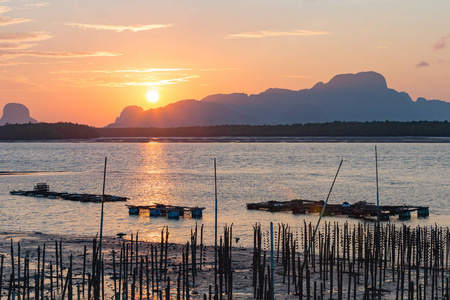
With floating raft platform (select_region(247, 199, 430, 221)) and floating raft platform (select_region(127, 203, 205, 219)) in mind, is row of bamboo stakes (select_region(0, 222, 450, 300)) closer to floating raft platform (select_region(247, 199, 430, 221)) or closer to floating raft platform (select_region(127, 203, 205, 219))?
floating raft platform (select_region(247, 199, 430, 221))

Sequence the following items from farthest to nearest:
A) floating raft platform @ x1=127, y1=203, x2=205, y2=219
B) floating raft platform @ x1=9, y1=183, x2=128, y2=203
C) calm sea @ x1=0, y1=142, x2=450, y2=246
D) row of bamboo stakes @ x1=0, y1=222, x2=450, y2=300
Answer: floating raft platform @ x1=9, y1=183, x2=128, y2=203, floating raft platform @ x1=127, y1=203, x2=205, y2=219, calm sea @ x1=0, y1=142, x2=450, y2=246, row of bamboo stakes @ x1=0, y1=222, x2=450, y2=300

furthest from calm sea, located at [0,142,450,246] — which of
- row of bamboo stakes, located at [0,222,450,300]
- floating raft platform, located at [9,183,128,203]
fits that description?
row of bamboo stakes, located at [0,222,450,300]

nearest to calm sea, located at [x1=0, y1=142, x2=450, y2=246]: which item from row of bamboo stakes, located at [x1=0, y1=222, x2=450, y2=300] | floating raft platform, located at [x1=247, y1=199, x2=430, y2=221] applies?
floating raft platform, located at [x1=247, y1=199, x2=430, y2=221]

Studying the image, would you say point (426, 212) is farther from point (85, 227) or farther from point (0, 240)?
point (0, 240)

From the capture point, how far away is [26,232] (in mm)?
43719

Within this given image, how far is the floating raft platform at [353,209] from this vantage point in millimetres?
52281

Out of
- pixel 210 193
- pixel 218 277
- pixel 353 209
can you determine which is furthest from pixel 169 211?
pixel 218 277

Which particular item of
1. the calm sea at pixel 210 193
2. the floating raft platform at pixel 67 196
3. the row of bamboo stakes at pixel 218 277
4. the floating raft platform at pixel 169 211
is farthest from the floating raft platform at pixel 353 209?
the row of bamboo stakes at pixel 218 277

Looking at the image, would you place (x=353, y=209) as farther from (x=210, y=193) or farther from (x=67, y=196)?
(x=67, y=196)

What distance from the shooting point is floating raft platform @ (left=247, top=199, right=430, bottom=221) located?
5228 centimetres

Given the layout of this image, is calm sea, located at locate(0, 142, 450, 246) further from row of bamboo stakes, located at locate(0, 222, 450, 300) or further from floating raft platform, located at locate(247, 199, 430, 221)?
row of bamboo stakes, located at locate(0, 222, 450, 300)

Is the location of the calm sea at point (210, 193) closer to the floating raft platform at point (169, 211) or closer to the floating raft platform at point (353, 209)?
the floating raft platform at point (169, 211)

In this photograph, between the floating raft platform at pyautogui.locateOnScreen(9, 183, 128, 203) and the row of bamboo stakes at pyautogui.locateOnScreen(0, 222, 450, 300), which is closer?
the row of bamboo stakes at pyautogui.locateOnScreen(0, 222, 450, 300)

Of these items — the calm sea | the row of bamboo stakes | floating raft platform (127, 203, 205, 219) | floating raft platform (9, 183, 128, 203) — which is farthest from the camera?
floating raft platform (9, 183, 128, 203)
